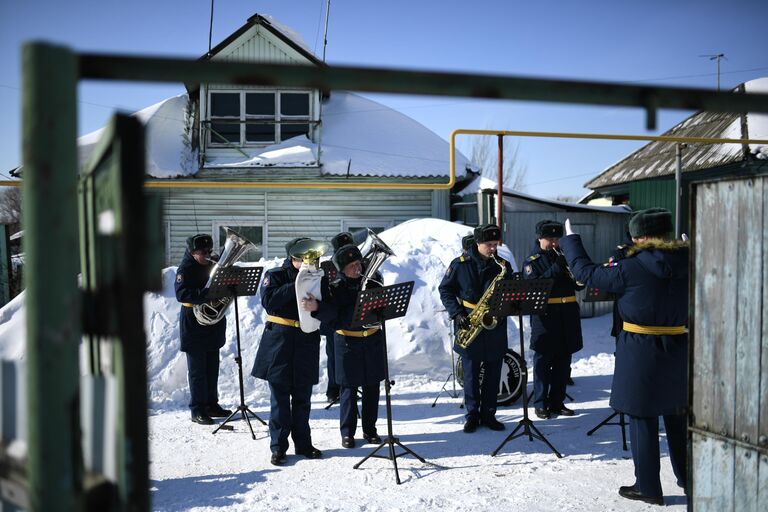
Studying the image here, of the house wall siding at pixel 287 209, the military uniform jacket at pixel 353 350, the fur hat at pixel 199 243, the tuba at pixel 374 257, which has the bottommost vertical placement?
the military uniform jacket at pixel 353 350

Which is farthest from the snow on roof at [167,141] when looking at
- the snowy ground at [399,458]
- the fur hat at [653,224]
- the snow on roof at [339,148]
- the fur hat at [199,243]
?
the fur hat at [653,224]

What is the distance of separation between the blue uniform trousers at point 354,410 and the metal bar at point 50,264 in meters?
4.69

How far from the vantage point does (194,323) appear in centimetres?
684

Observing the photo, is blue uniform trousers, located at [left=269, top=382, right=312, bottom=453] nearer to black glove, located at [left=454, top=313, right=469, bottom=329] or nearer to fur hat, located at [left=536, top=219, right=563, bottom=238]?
black glove, located at [left=454, top=313, right=469, bottom=329]

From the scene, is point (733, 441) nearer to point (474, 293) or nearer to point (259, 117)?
point (474, 293)

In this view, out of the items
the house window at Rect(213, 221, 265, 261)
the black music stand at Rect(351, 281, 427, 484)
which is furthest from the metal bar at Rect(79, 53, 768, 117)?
the house window at Rect(213, 221, 265, 261)

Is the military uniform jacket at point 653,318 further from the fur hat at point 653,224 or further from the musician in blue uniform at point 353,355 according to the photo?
the musician in blue uniform at point 353,355

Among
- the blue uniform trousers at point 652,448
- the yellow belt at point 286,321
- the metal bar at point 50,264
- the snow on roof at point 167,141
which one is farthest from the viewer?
the snow on roof at point 167,141

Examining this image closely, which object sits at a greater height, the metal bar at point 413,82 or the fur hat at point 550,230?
the metal bar at point 413,82

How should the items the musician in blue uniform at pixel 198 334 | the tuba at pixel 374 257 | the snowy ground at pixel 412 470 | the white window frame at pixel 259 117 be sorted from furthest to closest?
the white window frame at pixel 259 117 < the musician in blue uniform at pixel 198 334 < the tuba at pixel 374 257 < the snowy ground at pixel 412 470

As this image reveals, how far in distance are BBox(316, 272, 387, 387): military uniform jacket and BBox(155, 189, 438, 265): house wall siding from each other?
29.4 feet

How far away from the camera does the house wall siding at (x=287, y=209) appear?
14617 mm

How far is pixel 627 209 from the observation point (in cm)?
1413

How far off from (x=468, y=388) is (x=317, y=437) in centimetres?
174
